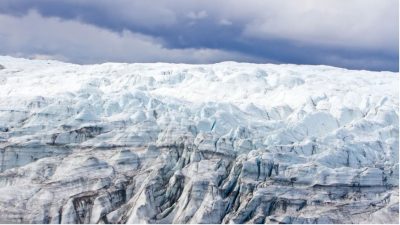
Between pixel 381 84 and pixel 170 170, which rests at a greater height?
pixel 381 84

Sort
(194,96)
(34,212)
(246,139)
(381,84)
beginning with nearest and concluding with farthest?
(34,212), (246,139), (194,96), (381,84)

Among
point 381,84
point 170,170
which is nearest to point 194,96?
point 170,170

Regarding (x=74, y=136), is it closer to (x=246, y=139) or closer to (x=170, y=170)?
(x=170, y=170)

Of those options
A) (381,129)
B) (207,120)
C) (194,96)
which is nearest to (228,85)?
(194,96)

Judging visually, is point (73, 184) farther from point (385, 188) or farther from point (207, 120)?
point (385, 188)

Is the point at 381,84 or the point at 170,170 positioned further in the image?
the point at 381,84

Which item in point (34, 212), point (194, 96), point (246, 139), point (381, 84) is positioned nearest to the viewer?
point (34, 212)

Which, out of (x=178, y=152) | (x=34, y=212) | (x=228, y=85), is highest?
(x=228, y=85)
